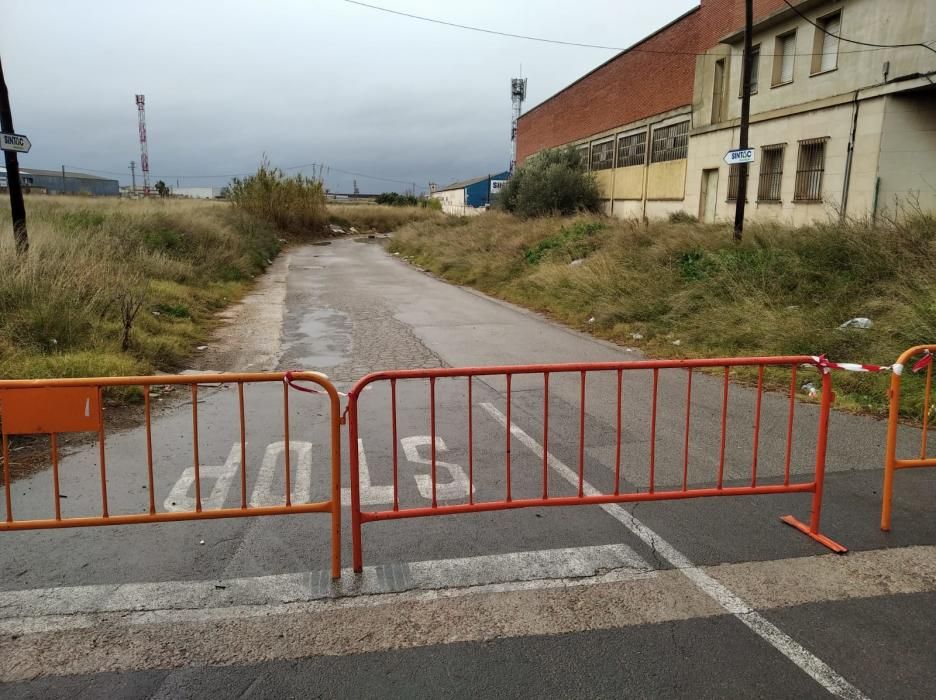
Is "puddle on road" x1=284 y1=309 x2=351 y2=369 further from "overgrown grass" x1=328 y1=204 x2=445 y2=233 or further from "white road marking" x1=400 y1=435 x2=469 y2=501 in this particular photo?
"overgrown grass" x1=328 y1=204 x2=445 y2=233

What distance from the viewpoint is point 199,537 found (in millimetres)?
4453

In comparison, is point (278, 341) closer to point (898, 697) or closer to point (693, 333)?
point (693, 333)

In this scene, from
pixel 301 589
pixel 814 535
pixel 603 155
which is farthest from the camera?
pixel 603 155

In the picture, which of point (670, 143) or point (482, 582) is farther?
point (670, 143)

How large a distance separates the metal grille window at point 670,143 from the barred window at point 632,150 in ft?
2.65

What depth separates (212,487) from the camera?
5312 mm

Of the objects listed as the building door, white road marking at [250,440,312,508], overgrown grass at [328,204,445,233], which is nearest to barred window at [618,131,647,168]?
the building door

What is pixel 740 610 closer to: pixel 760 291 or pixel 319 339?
pixel 760 291

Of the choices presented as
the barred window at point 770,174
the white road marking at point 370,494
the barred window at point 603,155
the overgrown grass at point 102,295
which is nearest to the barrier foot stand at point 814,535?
the white road marking at point 370,494

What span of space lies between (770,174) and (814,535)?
2035 cm

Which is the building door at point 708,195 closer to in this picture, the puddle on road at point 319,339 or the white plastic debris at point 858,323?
the puddle on road at point 319,339

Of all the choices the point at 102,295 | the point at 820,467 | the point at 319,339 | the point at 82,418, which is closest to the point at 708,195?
the point at 319,339

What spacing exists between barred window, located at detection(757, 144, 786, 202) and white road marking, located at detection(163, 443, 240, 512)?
2027cm

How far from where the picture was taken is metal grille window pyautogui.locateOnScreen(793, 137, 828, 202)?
64.4 ft
